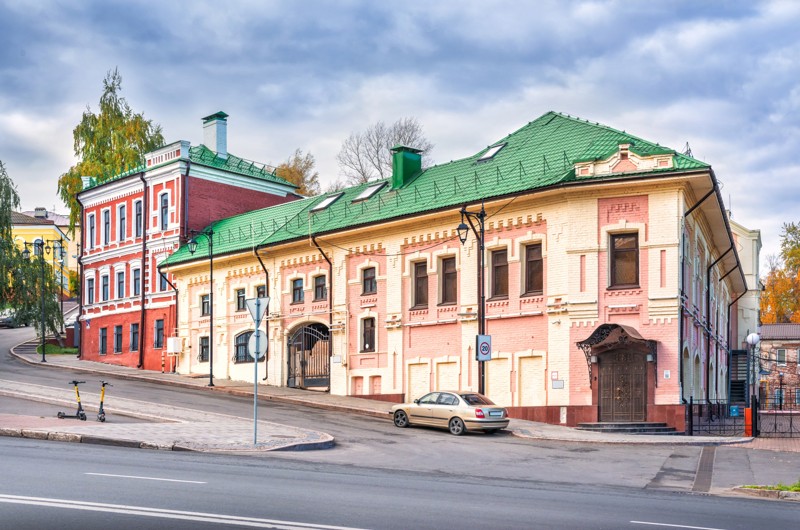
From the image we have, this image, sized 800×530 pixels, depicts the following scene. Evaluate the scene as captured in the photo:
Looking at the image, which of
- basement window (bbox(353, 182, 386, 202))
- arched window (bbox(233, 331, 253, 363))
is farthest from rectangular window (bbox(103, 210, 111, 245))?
basement window (bbox(353, 182, 386, 202))

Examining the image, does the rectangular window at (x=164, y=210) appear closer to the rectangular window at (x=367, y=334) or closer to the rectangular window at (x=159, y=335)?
the rectangular window at (x=159, y=335)

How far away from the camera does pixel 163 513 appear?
10414mm

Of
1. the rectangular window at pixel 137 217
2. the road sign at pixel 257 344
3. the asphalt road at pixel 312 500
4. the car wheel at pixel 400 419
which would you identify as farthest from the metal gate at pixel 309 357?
the asphalt road at pixel 312 500

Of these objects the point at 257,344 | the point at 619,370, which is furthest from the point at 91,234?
the point at 257,344

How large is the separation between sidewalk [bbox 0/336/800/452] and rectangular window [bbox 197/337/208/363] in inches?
268

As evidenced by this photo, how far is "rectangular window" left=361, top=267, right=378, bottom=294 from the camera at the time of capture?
3819cm

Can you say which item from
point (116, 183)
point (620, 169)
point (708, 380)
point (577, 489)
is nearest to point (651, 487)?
point (577, 489)

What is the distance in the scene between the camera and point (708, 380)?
3938 cm

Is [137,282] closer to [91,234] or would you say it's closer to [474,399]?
[91,234]

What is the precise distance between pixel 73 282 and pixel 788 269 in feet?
199

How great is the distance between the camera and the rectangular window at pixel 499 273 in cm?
3350

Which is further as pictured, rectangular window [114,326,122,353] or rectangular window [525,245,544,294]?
rectangular window [114,326,122,353]

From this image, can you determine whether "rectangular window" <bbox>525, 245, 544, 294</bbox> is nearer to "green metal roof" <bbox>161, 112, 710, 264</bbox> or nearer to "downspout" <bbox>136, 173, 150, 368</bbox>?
"green metal roof" <bbox>161, 112, 710, 264</bbox>

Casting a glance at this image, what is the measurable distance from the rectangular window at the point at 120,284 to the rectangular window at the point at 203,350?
8506mm
